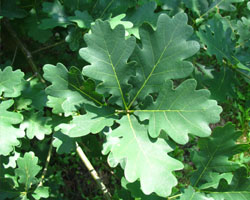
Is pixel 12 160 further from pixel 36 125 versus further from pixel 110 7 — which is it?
pixel 110 7

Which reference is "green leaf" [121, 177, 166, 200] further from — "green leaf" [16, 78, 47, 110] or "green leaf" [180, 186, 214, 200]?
"green leaf" [16, 78, 47, 110]

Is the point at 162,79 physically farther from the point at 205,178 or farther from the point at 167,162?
Answer: the point at 205,178

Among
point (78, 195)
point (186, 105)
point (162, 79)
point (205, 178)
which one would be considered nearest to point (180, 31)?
point (162, 79)

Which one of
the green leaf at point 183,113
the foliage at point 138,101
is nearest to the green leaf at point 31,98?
the foliage at point 138,101

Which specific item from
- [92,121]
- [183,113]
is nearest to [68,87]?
[92,121]

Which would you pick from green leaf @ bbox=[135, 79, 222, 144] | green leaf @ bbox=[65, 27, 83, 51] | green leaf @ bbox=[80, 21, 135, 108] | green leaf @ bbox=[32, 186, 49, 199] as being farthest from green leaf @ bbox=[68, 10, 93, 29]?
green leaf @ bbox=[32, 186, 49, 199]

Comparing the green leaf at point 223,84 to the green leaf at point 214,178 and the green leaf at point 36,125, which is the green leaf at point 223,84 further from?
the green leaf at point 36,125
